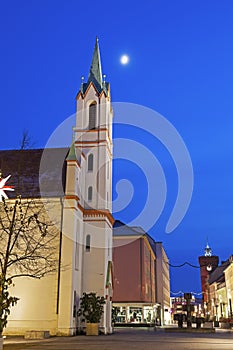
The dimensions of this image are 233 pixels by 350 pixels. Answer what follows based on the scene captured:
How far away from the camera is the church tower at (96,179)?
3409 cm

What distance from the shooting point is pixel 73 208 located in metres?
31.3

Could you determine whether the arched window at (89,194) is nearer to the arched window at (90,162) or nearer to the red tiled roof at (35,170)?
the arched window at (90,162)

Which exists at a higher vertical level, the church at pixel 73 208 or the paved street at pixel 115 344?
the church at pixel 73 208

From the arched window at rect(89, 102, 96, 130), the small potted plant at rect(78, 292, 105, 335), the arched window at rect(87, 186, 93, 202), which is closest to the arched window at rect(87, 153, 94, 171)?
the arched window at rect(87, 186, 93, 202)

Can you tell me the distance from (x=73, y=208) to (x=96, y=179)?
6.81 meters

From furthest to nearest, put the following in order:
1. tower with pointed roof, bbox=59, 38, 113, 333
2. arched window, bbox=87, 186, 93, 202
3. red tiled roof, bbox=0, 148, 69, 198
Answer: arched window, bbox=87, 186, 93, 202, red tiled roof, bbox=0, 148, 69, 198, tower with pointed roof, bbox=59, 38, 113, 333

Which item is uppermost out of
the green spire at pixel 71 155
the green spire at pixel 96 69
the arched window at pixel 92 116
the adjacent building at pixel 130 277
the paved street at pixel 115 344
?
the green spire at pixel 96 69

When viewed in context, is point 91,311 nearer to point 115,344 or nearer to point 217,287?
point 115,344

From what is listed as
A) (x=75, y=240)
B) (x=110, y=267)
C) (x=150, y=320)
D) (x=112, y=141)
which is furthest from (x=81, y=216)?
(x=150, y=320)

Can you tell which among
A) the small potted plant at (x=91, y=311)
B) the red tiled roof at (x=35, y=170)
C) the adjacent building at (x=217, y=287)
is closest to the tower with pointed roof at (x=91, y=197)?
the small potted plant at (x=91, y=311)

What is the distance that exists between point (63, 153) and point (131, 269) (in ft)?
95.9

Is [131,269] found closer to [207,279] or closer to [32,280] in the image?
[32,280]

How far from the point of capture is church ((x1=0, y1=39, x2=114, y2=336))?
29031 mm

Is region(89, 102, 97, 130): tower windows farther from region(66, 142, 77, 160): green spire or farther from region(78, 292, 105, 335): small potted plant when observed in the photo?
region(78, 292, 105, 335): small potted plant
